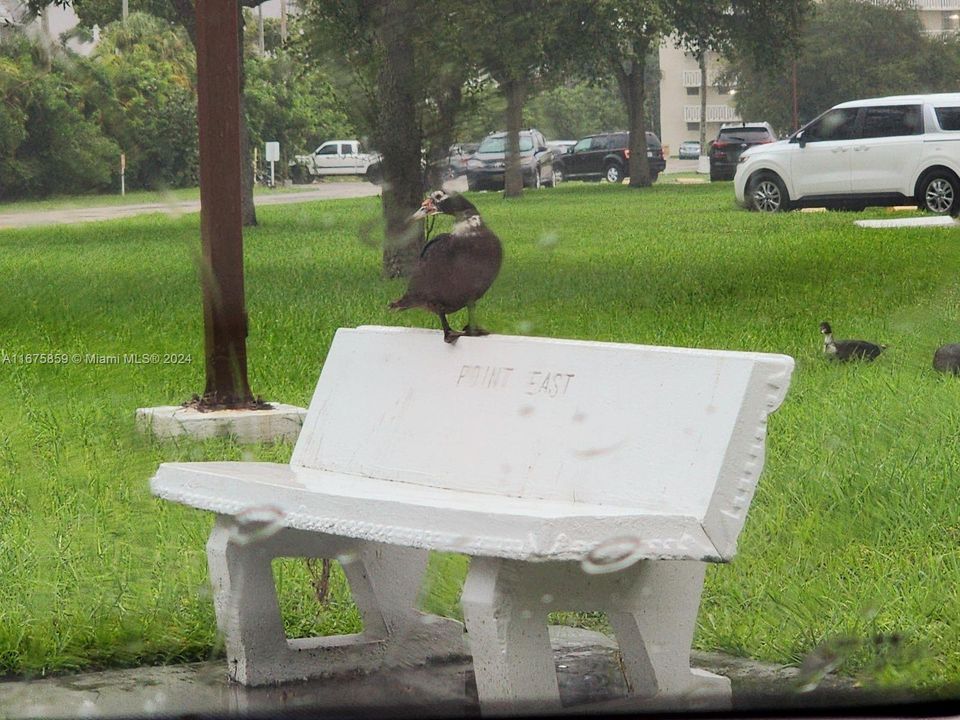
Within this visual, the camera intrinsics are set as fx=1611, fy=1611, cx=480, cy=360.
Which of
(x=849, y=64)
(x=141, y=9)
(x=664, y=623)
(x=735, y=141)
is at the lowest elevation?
(x=664, y=623)

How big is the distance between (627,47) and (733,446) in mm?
3679

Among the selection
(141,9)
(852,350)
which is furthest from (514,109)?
(852,350)

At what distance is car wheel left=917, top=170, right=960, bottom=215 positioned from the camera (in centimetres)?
906

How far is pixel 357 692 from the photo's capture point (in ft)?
9.45

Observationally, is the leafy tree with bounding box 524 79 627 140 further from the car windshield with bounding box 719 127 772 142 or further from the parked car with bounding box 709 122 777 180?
the car windshield with bounding box 719 127 772 142

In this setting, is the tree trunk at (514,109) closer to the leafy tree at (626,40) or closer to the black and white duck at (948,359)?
the leafy tree at (626,40)

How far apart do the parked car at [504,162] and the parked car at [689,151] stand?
83 cm

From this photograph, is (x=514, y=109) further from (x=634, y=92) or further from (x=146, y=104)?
(x=146, y=104)

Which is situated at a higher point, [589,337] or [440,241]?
A: [440,241]

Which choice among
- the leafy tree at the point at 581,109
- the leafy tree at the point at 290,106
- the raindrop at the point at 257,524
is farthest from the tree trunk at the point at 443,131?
the raindrop at the point at 257,524

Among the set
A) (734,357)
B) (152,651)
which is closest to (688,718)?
(734,357)

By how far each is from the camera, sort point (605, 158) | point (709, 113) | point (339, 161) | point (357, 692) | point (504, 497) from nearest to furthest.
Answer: point (504, 497)
point (357, 692)
point (709, 113)
point (339, 161)
point (605, 158)

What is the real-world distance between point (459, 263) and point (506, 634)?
856mm

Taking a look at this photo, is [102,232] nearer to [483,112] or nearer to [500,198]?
[500,198]
